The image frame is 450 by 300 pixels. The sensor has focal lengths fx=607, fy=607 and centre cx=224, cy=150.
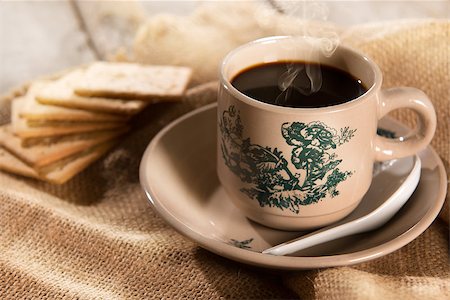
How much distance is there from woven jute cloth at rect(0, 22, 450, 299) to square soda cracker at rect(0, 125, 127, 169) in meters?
0.05

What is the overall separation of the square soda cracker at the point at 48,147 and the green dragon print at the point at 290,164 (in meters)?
0.41

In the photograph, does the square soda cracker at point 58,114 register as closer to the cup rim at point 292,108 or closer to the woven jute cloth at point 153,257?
the woven jute cloth at point 153,257

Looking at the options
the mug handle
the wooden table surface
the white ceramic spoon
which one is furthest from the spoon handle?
the wooden table surface

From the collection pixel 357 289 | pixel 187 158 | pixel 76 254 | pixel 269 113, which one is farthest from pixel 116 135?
pixel 357 289

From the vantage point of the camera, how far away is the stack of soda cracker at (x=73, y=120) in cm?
116

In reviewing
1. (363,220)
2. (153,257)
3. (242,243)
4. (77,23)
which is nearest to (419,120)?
(363,220)

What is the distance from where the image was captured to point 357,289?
761mm

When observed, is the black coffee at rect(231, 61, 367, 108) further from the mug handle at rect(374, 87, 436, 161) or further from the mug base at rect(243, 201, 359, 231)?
the mug base at rect(243, 201, 359, 231)

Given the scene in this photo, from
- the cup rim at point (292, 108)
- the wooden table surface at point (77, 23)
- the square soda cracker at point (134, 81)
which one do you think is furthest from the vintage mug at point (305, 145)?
the wooden table surface at point (77, 23)

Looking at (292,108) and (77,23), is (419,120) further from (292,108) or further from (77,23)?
(77,23)

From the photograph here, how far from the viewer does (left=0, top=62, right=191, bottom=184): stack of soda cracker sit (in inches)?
45.6

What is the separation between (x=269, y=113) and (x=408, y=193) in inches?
10.3

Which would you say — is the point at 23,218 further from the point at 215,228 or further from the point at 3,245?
the point at 215,228

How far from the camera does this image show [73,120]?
1.23 m
